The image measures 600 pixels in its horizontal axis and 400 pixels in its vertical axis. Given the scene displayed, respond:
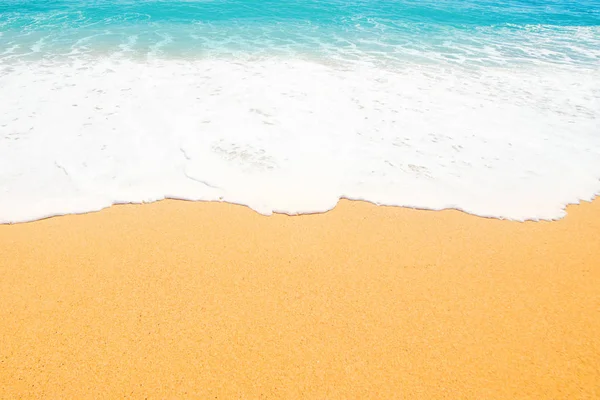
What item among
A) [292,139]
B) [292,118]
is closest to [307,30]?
[292,118]

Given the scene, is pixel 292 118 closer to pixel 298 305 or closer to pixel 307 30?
pixel 298 305

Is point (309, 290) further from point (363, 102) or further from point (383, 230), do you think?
point (363, 102)

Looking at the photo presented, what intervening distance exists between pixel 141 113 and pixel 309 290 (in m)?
4.63

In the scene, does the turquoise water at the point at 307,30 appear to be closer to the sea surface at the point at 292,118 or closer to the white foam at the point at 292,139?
the sea surface at the point at 292,118

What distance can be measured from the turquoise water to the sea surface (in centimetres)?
11

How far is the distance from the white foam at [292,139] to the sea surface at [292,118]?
27 millimetres

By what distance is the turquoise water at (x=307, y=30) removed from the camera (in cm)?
963

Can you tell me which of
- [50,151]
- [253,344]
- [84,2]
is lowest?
[253,344]

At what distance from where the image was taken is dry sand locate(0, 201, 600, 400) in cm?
244

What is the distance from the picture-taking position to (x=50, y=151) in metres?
4.84

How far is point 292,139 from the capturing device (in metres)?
5.29

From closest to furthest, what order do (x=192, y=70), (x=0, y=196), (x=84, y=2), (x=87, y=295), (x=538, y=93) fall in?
(x=87, y=295), (x=0, y=196), (x=538, y=93), (x=192, y=70), (x=84, y=2)

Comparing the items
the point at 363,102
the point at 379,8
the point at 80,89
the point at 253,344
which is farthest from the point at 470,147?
the point at 379,8

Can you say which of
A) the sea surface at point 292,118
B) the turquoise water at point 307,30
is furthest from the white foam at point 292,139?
the turquoise water at point 307,30
